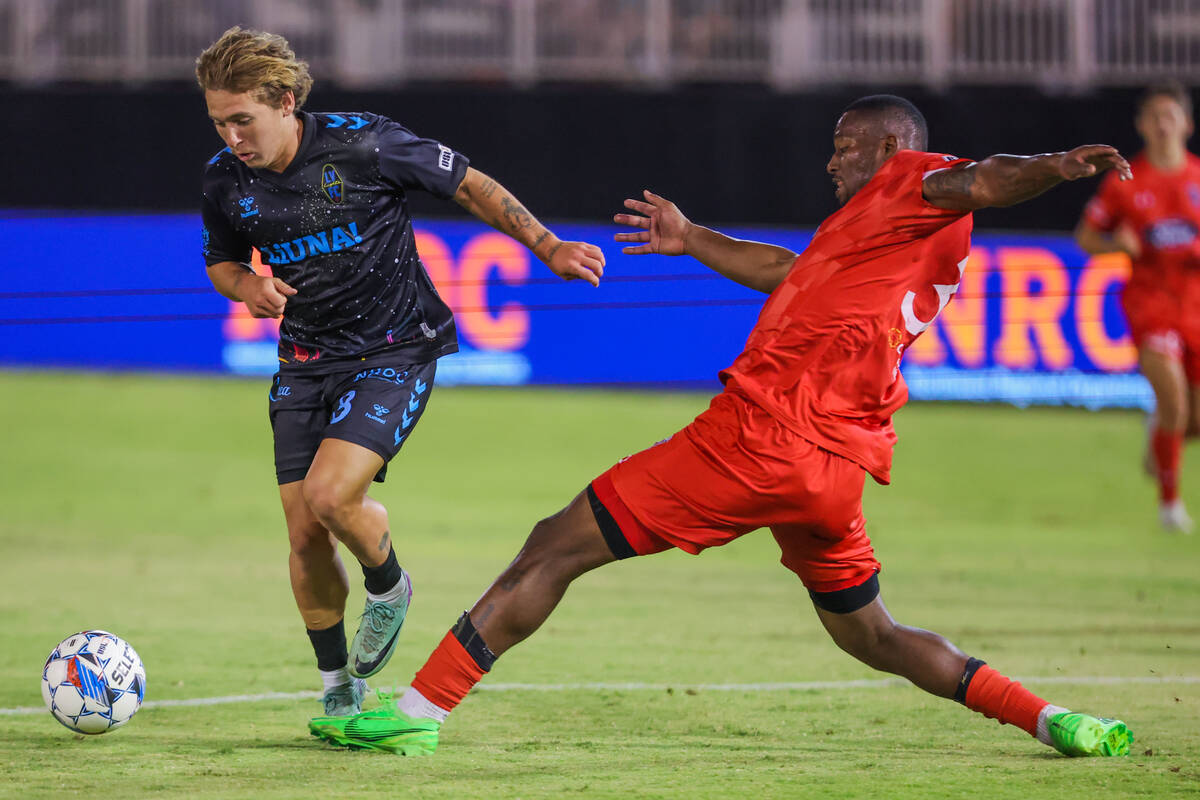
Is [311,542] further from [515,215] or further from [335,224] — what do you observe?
[515,215]

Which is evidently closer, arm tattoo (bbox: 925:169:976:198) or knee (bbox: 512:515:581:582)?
arm tattoo (bbox: 925:169:976:198)

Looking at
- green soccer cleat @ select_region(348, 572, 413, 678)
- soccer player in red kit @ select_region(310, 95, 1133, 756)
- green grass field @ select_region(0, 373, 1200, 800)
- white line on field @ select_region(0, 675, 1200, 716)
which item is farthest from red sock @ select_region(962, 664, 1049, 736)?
green soccer cleat @ select_region(348, 572, 413, 678)

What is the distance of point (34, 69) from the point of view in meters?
15.5

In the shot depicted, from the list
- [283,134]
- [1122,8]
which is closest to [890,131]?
[283,134]

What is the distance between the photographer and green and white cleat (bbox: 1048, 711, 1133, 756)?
478 centimetres

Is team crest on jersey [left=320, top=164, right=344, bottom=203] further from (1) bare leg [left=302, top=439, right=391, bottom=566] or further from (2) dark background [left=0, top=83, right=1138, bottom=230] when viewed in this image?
(2) dark background [left=0, top=83, right=1138, bottom=230]

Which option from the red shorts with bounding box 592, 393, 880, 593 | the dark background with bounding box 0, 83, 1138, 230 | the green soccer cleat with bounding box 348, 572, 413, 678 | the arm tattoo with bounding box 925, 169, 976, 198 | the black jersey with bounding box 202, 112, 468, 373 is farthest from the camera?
the dark background with bounding box 0, 83, 1138, 230

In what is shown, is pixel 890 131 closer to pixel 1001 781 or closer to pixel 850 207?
pixel 850 207

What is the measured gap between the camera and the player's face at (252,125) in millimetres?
5016

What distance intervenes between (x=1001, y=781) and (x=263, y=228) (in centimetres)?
292

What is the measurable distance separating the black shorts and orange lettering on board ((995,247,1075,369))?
1024 cm

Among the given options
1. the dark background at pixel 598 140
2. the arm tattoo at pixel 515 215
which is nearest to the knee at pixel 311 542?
the arm tattoo at pixel 515 215

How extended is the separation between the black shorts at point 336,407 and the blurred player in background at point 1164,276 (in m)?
6.95

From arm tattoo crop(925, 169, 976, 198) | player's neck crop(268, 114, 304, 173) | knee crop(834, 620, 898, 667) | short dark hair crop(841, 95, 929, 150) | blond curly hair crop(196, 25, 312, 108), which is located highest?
blond curly hair crop(196, 25, 312, 108)
